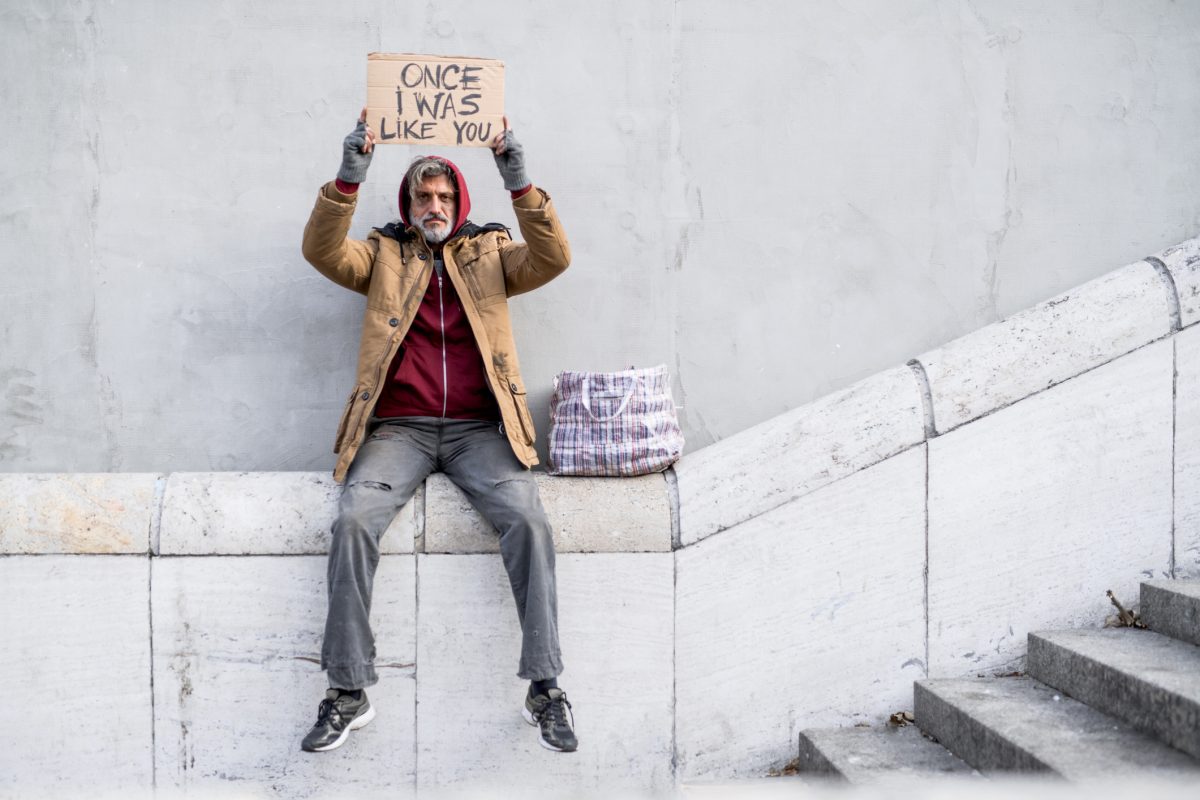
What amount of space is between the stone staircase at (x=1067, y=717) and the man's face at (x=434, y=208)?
237cm

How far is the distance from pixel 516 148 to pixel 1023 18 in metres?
2.43

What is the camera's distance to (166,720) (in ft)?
11.3

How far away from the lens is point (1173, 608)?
10.9ft

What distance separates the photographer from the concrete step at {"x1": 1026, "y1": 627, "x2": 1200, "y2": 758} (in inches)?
104

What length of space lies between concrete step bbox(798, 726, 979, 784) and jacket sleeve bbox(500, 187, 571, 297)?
2.00 m

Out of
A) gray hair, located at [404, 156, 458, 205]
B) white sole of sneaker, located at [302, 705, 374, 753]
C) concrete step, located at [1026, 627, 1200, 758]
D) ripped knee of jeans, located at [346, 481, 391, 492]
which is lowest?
white sole of sneaker, located at [302, 705, 374, 753]

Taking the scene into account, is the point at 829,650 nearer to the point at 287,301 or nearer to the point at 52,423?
the point at 287,301

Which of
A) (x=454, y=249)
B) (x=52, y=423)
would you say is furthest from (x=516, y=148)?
(x=52, y=423)

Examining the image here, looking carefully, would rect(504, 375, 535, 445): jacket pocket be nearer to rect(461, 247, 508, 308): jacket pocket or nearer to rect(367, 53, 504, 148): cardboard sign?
rect(461, 247, 508, 308): jacket pocket

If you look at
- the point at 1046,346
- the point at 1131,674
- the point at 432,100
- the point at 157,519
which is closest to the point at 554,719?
the point at 157,519

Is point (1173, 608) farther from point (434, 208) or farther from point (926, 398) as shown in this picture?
point (434, 208)

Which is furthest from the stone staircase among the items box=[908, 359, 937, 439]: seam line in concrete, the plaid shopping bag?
the plaid shopping bag

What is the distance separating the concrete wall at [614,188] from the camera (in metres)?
3.85

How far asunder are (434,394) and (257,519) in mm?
799
